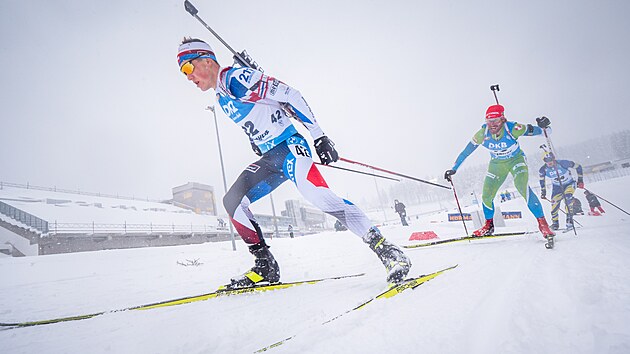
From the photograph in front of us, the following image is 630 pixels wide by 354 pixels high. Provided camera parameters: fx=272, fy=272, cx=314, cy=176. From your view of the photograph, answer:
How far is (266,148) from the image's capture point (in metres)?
→ 2.70

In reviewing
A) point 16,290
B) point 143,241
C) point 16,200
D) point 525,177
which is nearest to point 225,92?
point 16,290

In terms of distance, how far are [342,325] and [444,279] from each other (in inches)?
38.8

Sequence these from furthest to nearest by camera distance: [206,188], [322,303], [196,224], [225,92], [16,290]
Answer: [206,188]
[196,224]
[16,290]
[225,92]
[322,303]

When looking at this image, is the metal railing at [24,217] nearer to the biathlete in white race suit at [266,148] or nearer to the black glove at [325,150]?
the biathlete in white race suit at [266,148]

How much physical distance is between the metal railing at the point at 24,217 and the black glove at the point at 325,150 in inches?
1070

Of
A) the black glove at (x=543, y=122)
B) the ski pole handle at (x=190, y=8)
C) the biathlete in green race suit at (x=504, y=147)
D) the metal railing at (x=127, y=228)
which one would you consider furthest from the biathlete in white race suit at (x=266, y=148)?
the metal railing at (x=127, y=228)

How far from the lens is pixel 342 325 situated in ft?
4.20

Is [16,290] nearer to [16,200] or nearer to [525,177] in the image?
[525,177]

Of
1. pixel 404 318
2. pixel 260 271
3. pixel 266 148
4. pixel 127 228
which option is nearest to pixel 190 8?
pixel 266 148

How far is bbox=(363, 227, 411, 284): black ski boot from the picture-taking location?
196cm

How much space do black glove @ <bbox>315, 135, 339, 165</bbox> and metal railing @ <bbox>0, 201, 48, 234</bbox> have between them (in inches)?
1070

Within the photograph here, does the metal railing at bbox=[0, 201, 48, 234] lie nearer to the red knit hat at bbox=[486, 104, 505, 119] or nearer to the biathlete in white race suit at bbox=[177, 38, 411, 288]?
the biathlete in white race suit at bbox=[177, 38, 411, 288]

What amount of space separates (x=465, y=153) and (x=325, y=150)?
367cm

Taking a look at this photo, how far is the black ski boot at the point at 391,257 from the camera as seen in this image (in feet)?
6.43
